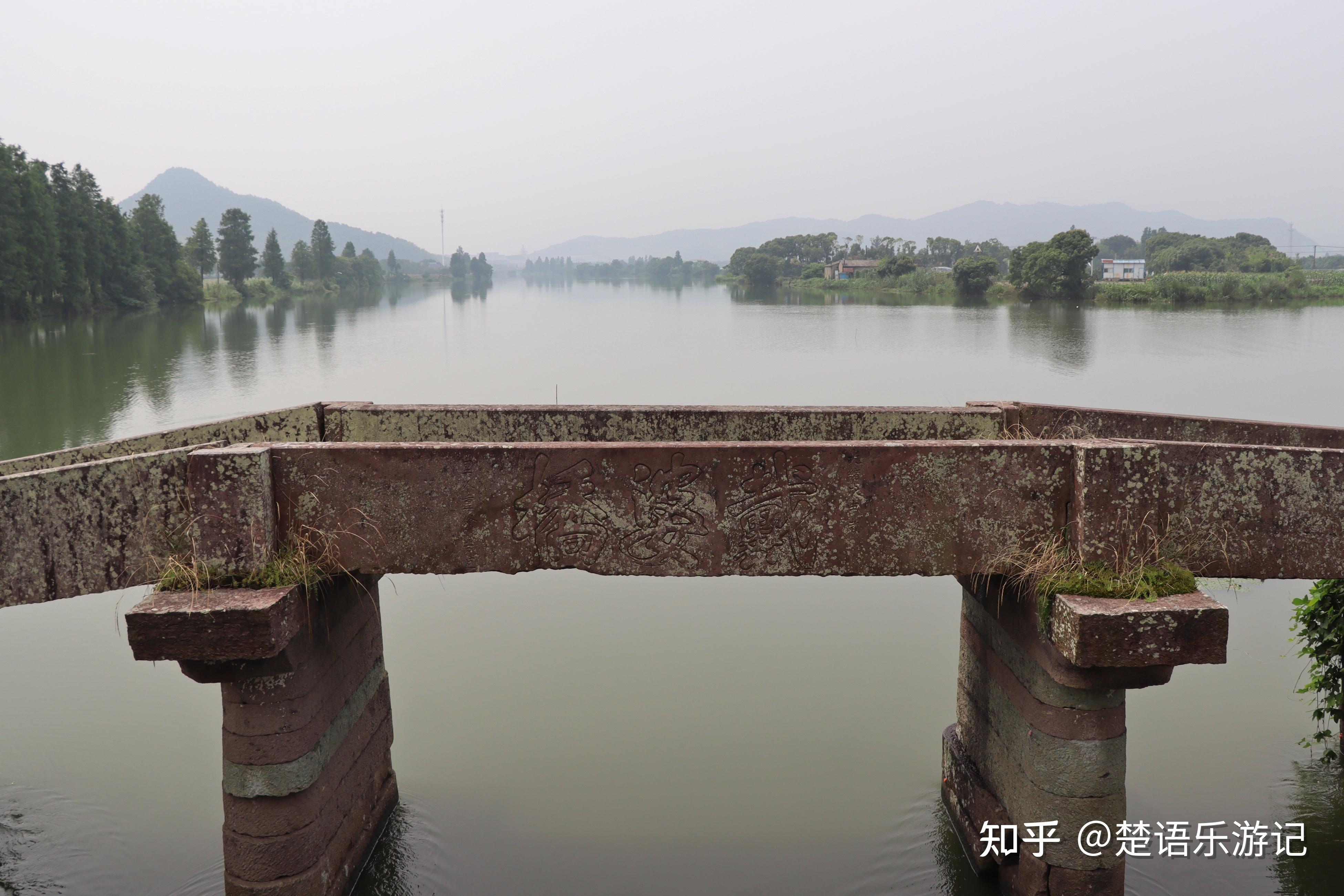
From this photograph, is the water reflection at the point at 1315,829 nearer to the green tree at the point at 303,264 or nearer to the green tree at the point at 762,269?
the green tree at the point at 303,264

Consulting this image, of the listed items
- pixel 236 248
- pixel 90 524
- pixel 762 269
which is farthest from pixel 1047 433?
pixel 762 269

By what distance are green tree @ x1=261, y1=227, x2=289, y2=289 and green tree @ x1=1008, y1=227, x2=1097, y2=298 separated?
80.0 m

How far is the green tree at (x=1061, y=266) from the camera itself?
67.0 meters

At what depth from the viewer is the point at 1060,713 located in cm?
464

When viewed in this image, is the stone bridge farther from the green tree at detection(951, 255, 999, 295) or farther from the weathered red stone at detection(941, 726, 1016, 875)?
the green tree at detection(951, 255, 999, 295)

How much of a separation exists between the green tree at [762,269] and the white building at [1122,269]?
1822 inches

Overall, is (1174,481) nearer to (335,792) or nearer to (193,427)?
(335,792)

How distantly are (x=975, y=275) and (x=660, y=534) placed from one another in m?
80.7

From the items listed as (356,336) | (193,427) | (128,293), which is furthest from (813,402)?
(128,293)

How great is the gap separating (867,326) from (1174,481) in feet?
→ 157

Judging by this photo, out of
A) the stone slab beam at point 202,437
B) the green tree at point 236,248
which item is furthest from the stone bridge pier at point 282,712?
the green tree at point 236,248

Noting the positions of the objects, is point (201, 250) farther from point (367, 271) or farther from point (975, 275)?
point (975, 275)

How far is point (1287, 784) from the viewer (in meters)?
7.23

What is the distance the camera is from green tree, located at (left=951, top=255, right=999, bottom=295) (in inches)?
3105
